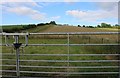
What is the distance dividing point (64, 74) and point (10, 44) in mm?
1314

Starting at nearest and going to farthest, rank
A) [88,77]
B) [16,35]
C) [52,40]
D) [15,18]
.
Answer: [16,35] → [88,77] → [52,40] → [15,18]

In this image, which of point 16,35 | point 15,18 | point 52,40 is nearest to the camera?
point 16,35

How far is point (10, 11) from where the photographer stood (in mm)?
8664

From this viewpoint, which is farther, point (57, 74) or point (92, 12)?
point (92, 12)

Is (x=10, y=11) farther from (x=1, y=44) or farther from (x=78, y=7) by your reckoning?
(x=1, y=44)

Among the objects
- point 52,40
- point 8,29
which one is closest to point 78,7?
point 52,40

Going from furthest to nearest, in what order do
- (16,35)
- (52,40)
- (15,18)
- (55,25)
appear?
(55,25), (15,18), (52,40), (16,35)

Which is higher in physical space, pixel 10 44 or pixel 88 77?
pixel 10 44

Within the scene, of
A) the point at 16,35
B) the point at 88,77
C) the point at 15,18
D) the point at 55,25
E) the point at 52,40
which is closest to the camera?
the point at 16,35

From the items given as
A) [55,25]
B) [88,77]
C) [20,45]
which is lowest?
[88,77]

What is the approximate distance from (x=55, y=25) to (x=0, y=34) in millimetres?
4471

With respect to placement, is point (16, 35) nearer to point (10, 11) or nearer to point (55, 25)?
point (10, 11)

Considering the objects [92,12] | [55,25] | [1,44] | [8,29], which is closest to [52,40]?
[8,29]

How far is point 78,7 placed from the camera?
27.8ft
